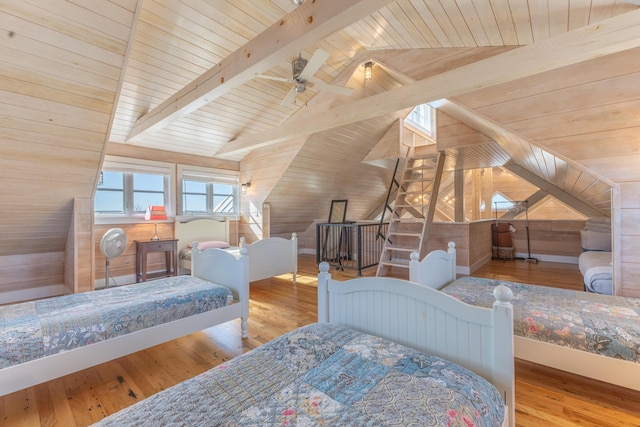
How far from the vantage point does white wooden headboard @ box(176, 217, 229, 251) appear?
489 cm

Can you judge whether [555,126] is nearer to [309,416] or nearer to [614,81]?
[614,81]

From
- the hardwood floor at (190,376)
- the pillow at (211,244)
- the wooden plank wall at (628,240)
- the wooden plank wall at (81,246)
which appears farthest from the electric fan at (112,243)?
the wooden plank wall at (628,240)

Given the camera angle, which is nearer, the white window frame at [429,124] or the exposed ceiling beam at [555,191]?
the exposed ceiling beam at [555,191]

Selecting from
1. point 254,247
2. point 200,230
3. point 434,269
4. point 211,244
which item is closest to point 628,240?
point 434,269

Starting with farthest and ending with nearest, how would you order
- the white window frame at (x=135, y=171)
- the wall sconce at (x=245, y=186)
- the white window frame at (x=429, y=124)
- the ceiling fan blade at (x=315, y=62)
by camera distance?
the white window frame at (x=429, y=124), the wall sconce at (x=245, y=186), the white window frame at (x=135, y=171), the ceiling fan blade at (x=315, y=62)

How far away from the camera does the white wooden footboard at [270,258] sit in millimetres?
3967

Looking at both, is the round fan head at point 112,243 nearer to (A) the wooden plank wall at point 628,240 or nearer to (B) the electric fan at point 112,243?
(B) the electric fan at point 112,243

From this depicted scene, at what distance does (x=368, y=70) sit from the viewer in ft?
14.1

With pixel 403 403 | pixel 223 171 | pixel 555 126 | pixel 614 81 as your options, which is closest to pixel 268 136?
pixel 223 171

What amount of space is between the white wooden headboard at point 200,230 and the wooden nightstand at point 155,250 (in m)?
0.28

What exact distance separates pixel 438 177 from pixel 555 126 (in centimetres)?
243

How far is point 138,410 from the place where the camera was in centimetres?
93

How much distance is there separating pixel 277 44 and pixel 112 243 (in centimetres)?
330

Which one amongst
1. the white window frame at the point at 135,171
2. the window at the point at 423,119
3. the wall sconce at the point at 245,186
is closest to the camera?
the white window frame at the point at 135,171
